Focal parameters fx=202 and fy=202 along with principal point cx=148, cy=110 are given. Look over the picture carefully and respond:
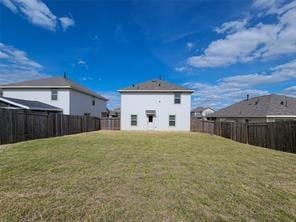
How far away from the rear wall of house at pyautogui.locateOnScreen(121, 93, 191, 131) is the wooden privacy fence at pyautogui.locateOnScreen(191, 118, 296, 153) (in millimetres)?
6020

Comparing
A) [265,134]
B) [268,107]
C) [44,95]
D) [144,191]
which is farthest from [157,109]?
[144,191]

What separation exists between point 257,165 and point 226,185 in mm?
2916

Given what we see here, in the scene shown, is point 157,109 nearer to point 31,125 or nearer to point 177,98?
point 177,98

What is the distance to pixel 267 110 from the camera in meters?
23.8

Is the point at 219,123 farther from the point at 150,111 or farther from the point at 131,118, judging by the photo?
the point at 131,118

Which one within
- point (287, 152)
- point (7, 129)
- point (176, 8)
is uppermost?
point (176, 8)

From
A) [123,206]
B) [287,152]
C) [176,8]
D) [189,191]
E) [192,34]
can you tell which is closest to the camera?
[123,206]

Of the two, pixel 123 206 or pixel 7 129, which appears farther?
pixel 7 129

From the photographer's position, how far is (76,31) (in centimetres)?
1698

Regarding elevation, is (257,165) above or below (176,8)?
below

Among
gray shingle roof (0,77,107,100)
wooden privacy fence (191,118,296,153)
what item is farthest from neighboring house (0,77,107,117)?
wooden privacy fence (191,118,296,153)

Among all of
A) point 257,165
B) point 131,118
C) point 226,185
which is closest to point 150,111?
point 131,118

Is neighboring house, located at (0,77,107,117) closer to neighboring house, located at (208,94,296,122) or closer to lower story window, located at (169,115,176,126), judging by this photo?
lower story window, located at (169,115,176,126)

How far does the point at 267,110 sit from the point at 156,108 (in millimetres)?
13088
